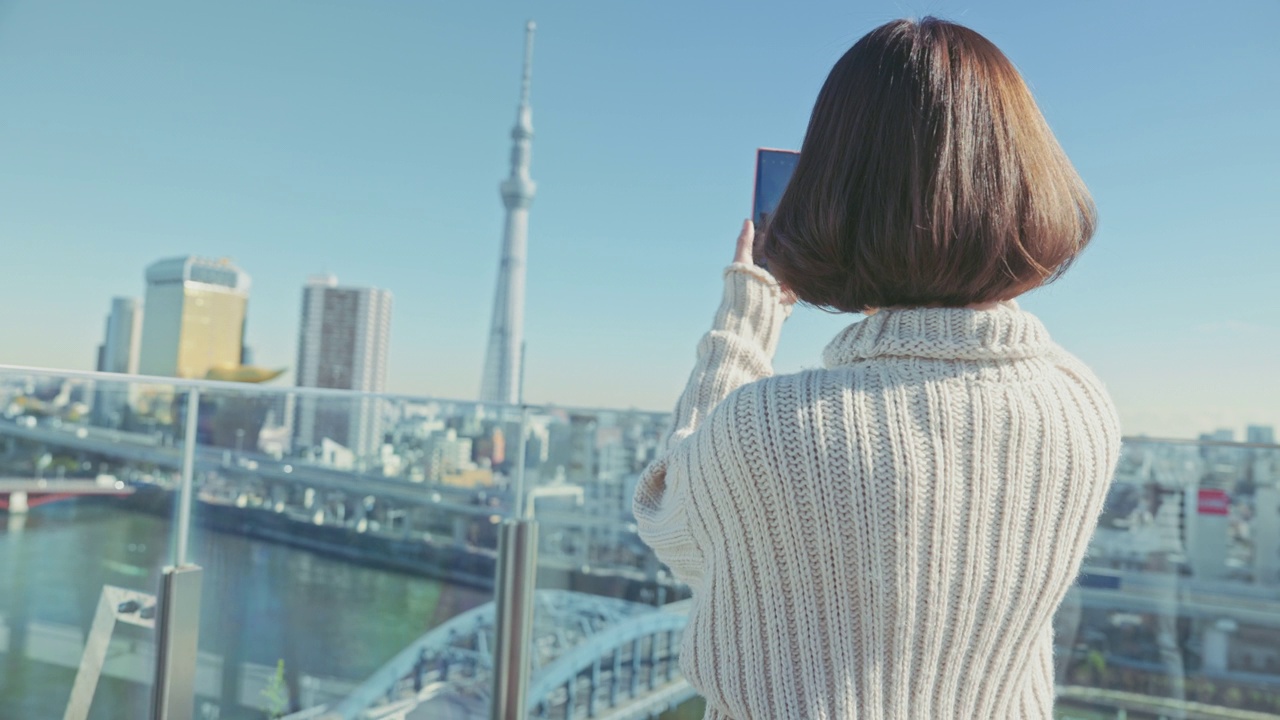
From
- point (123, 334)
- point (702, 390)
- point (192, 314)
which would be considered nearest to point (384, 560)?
point (702, 390)

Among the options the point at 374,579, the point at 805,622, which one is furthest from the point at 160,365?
the point at 805,622

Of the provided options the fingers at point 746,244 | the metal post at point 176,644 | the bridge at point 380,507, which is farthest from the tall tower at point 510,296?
the fingers at point 746,244

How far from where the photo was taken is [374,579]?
2.43 metres

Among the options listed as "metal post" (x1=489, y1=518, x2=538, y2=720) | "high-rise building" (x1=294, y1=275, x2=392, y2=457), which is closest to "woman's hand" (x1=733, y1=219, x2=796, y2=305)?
"metal post" (x1=489, y1=518, x2=538, y2=720)

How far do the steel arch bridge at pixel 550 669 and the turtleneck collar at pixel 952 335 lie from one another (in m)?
1.27

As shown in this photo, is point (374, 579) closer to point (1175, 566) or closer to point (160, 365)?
point (1175, 566)

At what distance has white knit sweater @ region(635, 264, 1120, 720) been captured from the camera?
21.2 inches

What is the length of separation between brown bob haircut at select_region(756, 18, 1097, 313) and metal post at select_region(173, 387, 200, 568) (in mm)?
1380

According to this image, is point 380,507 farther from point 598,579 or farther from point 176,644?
point 176,644

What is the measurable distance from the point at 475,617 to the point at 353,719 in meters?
0.38

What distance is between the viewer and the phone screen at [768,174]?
0.75m

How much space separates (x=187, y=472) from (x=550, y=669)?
3.59ft

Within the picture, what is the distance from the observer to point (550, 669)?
2.24 meters

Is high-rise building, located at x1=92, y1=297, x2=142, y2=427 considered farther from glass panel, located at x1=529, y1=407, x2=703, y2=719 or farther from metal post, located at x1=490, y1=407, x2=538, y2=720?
metal post, located at x1=490, y1=407, x2=538, y2=720
